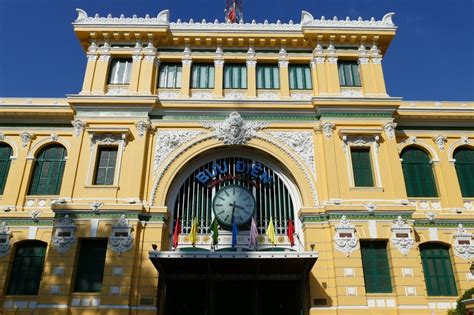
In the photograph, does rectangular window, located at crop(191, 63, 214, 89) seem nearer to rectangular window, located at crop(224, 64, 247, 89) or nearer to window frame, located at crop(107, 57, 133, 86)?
rectangular window, located at crop(224, 64, 247, 89)

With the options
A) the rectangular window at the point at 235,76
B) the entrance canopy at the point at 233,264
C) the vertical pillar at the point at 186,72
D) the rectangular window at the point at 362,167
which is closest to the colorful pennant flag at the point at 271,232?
the entrance canopy at the point at 233,264

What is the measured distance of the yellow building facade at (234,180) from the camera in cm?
1973

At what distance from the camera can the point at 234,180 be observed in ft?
73.9

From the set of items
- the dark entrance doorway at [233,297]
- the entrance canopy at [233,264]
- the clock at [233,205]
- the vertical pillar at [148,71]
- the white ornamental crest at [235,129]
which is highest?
the vertical pillar at [148,71]

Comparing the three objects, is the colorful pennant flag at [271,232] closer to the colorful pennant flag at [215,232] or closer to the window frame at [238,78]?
the colorful pennant flag at [215,232]

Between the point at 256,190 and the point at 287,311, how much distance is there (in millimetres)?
6042

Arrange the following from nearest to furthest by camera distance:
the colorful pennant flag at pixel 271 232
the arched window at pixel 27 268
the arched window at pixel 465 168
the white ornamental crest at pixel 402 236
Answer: the white ornamental crest at pixel 402 236 → the colorful pennant flag at pixel 271 232 → the arched window at pixel 27 268 → the arched window at pixel 465 168

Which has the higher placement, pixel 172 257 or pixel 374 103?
pixel 374 103

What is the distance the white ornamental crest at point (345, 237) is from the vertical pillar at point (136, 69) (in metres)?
12.8

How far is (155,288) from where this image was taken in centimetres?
1945

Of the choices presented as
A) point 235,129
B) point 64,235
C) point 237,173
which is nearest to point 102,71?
point 235,129

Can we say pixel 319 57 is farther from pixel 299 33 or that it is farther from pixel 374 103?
pixel 374 103

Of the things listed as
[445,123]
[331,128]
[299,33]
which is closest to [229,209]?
[331,128]

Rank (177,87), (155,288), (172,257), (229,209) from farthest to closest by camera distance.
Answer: (177,87), (229,209), (155,288), (172,257)
